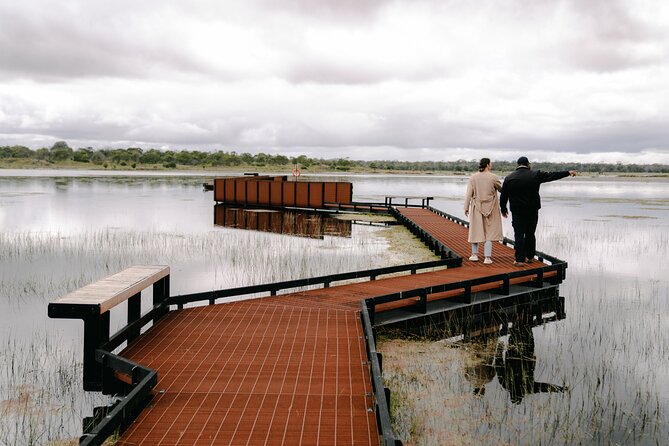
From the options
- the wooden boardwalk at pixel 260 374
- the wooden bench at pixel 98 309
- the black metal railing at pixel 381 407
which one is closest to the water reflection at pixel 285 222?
the wooden boardwalk at pixel 260 374

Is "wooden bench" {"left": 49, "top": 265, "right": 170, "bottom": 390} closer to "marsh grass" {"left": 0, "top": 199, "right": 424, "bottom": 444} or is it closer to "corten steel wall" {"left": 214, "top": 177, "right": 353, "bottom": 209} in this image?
"marsh grass" {"left": 0, "top": 199, "right": 424, "bottom": 444}

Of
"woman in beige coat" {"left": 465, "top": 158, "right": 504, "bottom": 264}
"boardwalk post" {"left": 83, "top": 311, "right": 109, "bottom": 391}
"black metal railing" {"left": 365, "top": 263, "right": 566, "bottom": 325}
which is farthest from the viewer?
"woman in beige coat" {"left": 465, "top": 158, "right": 504, "bottom": 264}

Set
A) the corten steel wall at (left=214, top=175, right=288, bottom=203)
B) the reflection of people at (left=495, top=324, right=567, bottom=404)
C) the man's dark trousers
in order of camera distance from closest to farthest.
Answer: the reflection of people at (left=495, top=324, right=567, bottom=404), the man's dark trousers, the corten steel wall at (left=214, top=175, right=288, bottom=203)

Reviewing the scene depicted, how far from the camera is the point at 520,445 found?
5598mm

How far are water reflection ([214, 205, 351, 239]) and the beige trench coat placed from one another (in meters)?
10.3

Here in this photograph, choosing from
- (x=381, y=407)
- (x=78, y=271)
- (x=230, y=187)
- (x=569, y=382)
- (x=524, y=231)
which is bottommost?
(x=78, y=271)

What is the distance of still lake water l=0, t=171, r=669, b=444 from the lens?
620cm

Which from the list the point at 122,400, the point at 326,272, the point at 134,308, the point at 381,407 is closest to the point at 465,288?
the point at 326,272

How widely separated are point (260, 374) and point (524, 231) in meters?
7.50

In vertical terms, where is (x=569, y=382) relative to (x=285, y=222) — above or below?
below

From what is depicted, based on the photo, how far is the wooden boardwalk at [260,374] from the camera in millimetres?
4516

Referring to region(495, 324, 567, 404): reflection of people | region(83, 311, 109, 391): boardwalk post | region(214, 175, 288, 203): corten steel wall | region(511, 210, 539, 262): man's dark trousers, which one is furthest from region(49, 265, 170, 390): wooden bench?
region(214, 175, 288, 203): corten steel wall

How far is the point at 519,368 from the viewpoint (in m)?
7.85

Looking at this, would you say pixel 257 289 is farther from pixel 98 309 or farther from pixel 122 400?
pixel 122 400
